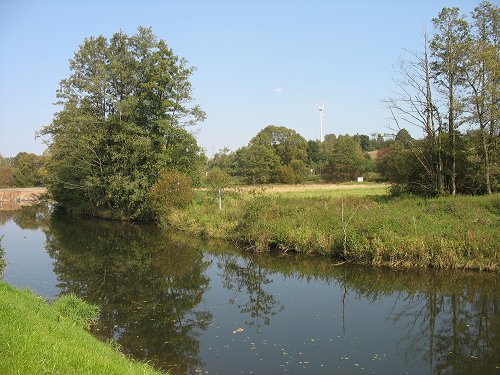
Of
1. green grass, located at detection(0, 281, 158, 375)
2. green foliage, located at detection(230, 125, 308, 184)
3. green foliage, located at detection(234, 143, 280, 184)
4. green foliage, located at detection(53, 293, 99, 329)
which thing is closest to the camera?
green grass, located at detection(0, 281, 158, 375)

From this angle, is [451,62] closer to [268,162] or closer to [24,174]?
[268,162]

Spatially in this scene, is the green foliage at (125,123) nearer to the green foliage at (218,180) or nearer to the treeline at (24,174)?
the green foliage at (218,180)

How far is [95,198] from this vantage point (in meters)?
41.9

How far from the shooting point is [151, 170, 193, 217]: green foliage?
3375 cm

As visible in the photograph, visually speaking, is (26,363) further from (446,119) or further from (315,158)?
(315,158)

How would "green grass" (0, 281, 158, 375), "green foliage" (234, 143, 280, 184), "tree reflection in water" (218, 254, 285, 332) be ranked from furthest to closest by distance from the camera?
"green foliage" (234, 143, 280, 184), "tree reflection in water" (218, 254, 285, 332), "green grass" (0, 281, 158, 375)

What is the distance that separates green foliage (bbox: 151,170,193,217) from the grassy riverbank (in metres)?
6.06

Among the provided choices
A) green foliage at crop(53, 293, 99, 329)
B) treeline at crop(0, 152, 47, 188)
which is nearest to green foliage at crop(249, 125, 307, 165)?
treeline at crop(0, 152, 47, 188)

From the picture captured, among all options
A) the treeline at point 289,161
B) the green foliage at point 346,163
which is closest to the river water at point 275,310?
the treeline at point 289,161

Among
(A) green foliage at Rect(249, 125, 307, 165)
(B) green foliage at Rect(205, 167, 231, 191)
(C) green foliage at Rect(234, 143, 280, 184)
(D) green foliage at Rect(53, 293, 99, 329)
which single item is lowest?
(D) green foliage at Rect(53, 293, 99, 329)

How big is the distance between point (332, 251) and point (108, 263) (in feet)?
37.6

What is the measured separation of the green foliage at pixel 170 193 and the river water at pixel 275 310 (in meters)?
9.09

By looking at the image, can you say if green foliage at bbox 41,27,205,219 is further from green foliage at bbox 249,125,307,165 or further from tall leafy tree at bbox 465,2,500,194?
green foliage at bbox 249,125,307,165

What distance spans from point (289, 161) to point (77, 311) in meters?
75.2
